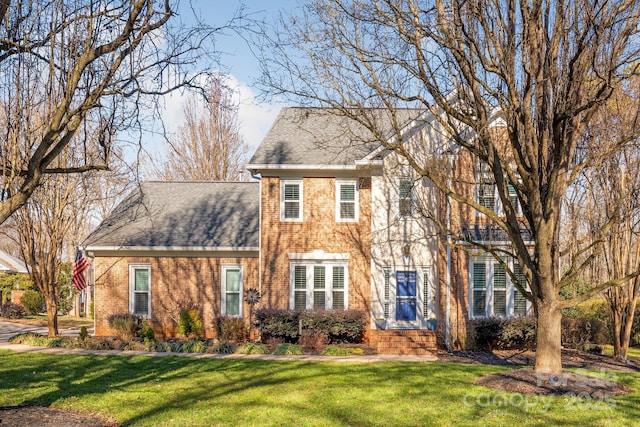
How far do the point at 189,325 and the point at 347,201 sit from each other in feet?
22.1

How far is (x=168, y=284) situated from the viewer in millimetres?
22672

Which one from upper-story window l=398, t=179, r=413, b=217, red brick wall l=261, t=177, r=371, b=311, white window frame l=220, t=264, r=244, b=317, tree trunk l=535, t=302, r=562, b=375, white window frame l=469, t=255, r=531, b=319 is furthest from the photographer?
white window frame l=220, t=264, r=244, b=317

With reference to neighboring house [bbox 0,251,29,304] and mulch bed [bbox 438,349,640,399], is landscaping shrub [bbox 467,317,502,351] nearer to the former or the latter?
mulch bed [bbox 438,349,640,399]

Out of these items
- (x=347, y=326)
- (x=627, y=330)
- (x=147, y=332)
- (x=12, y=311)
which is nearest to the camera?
(x=627, y=330)

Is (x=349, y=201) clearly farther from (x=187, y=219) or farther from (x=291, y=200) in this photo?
(x=187, y=219)

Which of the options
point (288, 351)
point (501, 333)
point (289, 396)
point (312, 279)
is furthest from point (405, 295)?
point (289, 396)

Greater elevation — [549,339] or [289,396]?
[549,339]

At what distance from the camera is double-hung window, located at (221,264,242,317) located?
22.5 m

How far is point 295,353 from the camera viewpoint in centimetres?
1761

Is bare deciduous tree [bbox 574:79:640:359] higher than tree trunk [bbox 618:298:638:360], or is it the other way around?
bare deciduous tree [bbox 574:79:640:359]

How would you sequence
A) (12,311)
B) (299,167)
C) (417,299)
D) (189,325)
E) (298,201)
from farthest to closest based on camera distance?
(12,311) < (189,325) < (298,201) < (299,167) < (417,299)

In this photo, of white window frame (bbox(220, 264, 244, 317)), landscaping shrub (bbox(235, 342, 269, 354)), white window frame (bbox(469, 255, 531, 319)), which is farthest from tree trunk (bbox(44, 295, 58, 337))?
white window frame (bbox(469, 255, 531, 319))

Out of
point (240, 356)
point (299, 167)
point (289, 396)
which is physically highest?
point (299, 167)

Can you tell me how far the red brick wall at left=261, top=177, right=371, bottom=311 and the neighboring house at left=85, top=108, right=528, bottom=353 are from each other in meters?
0.03
